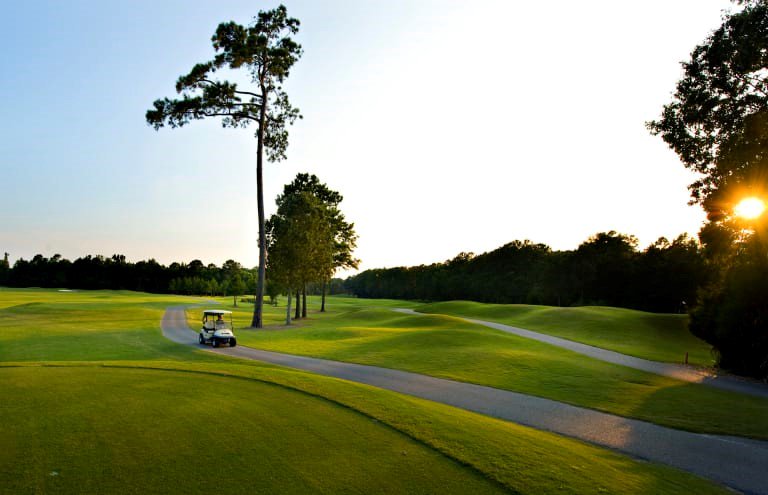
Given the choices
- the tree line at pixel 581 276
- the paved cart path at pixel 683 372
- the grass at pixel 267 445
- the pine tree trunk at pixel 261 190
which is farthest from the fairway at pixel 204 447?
the tree line at pixel 581 276

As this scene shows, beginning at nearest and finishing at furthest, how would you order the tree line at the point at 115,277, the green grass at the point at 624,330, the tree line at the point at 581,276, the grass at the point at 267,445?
the grass at the point at 267,445, the green grass at the point at 624,330, the tree line at the point at 581,276, the tree line at the point at 115,277

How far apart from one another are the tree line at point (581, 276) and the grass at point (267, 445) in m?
40.8

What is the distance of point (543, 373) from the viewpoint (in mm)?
18188

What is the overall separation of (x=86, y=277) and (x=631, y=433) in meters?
136

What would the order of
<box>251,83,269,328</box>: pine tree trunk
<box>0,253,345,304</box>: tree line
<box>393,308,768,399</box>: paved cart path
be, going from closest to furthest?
<box>393,308,768,399</box>: paved cart path < <box>251,83,269,328</box>: pine tree trunk < <box>0,253,345,304</box>: tree line

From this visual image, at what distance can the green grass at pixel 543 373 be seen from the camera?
12.9 metres

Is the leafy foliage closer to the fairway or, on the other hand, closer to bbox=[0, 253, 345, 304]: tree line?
the fairway

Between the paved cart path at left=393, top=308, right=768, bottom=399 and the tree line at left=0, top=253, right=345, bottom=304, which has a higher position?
the tree line at left=0, top=253, right=345, bottom=304

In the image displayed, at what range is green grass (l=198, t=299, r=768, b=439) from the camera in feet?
42.3

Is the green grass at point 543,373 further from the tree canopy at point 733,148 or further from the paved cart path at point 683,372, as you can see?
the tree canopy at point 733,148

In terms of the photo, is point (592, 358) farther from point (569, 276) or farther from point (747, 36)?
point (569, 276)

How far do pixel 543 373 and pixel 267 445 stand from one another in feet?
46.9

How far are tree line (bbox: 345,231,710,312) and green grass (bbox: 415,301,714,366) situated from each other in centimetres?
417

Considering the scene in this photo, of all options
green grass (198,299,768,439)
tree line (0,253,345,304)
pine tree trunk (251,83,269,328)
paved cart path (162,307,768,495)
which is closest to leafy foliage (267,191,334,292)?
pine tree trunk (251,83,269,328)
